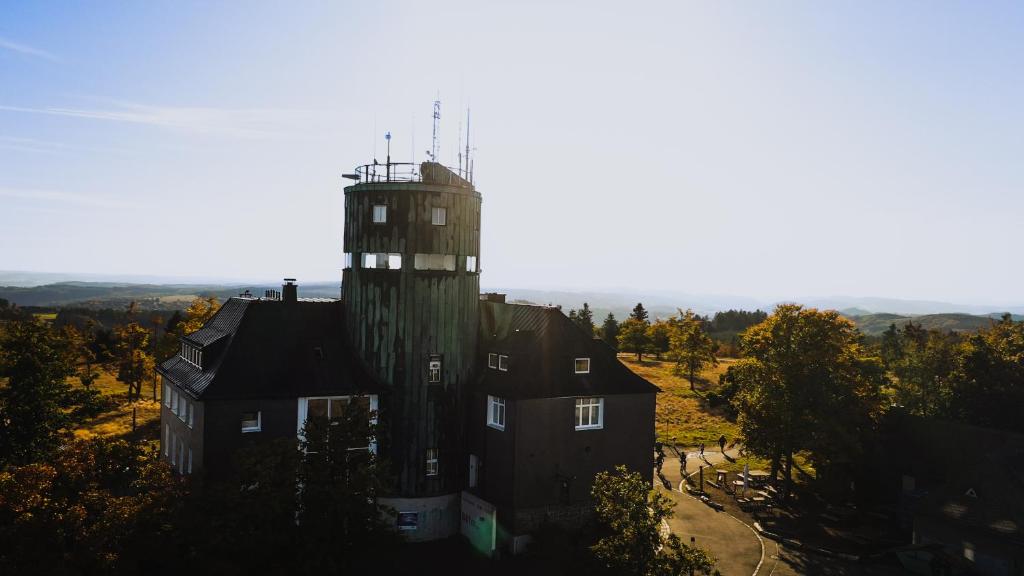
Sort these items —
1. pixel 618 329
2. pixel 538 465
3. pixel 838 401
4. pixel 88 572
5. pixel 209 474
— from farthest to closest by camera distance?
pixel 618 329, pixel 838 401, pixel 538 465, pixel 209 474, pixel 88 572

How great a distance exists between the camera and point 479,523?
34281 millimetres

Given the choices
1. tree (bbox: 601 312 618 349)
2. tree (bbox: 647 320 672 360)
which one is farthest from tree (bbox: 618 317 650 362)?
tree (bbox: 601 312 618 349)

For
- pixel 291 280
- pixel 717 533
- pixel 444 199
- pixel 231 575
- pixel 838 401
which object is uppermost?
pixel 444 199

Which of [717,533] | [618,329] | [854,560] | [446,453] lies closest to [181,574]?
[446,453]

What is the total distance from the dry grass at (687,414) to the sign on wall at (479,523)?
28824 millimetres

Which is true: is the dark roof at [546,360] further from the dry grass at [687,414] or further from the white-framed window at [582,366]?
the dry grass at [687,414]

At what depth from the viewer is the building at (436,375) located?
1321 inches

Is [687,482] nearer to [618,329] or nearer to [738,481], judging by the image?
[738,481]

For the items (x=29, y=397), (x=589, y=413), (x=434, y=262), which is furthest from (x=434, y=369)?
(x=29, y=397)

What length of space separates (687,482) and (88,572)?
118 feet

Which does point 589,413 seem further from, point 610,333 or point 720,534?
point 610,333

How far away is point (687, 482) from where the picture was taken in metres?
47.1

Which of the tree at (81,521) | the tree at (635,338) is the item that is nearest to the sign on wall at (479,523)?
the tree at (81,521)

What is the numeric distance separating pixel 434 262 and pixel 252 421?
11.8m
